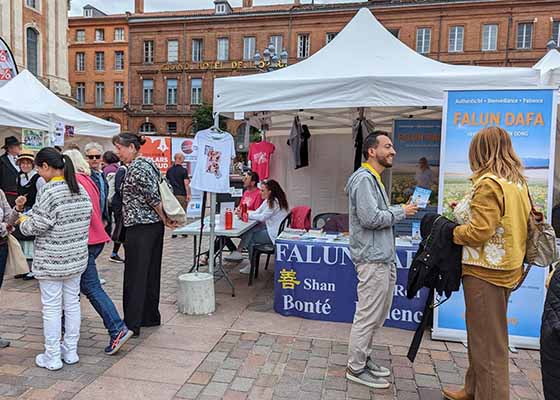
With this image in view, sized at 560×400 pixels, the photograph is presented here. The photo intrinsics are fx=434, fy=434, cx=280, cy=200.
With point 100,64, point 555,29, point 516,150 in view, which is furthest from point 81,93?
point 516,150

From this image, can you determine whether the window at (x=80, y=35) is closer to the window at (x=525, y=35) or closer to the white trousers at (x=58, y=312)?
the window at (x=525, y=35)

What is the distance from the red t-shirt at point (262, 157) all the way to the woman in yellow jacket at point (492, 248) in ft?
17.5

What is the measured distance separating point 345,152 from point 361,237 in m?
4.74

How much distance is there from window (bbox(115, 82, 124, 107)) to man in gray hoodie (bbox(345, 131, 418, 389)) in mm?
45692

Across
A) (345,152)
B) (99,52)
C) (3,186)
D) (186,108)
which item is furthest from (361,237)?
(99,52)

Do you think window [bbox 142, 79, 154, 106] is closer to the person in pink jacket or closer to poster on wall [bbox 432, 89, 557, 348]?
the person in pink jacket

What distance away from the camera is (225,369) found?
3.30m

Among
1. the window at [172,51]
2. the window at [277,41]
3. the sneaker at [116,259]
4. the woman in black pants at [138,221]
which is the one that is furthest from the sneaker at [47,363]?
the window at [172,51]

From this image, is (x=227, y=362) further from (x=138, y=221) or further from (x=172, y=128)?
(x=172, y=128)

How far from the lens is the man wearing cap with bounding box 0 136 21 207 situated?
5902 millimetres

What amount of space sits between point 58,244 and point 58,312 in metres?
0.52

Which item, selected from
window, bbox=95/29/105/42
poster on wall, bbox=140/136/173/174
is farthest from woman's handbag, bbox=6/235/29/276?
window, bbox=95/29/105/42

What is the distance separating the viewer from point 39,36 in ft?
81.4

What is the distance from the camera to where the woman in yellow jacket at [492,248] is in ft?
7.52
